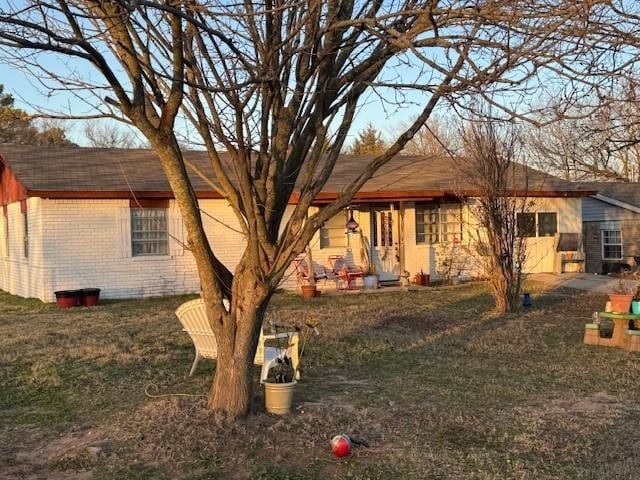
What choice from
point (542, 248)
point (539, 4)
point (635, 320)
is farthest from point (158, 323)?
point (542, 248)

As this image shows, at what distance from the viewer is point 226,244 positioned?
51.9 ft

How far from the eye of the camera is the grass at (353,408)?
13.9 ft

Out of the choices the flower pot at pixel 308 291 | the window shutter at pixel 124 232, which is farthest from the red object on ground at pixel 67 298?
the flower pot at pixel 308 291

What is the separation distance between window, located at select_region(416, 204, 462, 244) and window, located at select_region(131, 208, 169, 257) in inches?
276

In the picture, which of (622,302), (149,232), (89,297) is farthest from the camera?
(149,232)

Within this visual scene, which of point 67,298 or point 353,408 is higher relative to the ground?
point 67,298

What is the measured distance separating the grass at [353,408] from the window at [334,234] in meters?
6.69

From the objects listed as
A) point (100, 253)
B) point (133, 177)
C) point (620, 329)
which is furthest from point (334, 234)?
point (620, 329)

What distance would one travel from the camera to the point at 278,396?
5.21 m

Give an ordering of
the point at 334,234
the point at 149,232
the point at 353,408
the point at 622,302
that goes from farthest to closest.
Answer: the point at 334,234 → the point at 149,232 → the point at 622,302 → the point at 353,408

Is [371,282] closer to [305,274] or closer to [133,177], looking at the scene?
[305,274]

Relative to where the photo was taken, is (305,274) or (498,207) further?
(305,274)

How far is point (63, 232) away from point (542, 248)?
13.5m

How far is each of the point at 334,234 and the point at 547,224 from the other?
695 cm
